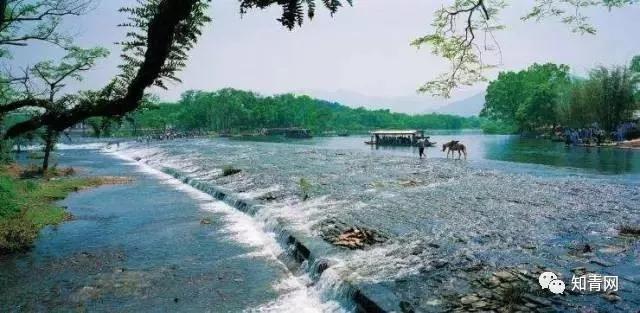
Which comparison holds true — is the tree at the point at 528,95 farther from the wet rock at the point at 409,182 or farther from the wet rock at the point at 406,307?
the wet rock at the point at 406,307

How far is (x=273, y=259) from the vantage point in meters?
12.4

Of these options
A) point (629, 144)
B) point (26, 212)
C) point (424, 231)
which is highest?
point (629, 144)

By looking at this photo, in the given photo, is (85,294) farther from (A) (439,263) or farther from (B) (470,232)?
(B) (470,232)

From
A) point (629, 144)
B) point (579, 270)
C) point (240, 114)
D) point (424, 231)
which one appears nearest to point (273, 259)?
point (424, 231)

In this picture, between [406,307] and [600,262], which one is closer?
[406,307]

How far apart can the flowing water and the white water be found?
38 millimetres

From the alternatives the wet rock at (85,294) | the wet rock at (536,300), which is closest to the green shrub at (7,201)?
the wet rock at (85,294)

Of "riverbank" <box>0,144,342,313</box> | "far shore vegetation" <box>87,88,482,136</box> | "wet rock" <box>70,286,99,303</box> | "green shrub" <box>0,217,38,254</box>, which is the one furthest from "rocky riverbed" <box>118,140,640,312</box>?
"far shore vegetation" <box>87,88,482,136</box>

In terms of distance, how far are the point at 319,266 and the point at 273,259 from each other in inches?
89.0

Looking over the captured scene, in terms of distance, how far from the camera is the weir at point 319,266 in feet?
26.0

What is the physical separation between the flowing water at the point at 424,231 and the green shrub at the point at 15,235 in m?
5.61

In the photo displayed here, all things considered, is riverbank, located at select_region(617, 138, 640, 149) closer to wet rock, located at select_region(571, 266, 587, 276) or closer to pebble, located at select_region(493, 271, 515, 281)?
wet rock, located at select_region(571, 266, 587, 276)

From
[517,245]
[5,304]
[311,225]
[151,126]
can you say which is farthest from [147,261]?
[151,126]

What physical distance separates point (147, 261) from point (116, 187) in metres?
19.2
